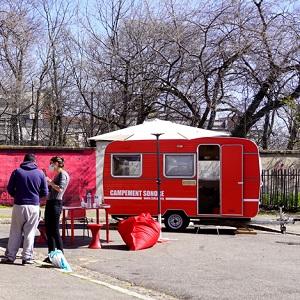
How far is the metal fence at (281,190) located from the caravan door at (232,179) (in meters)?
6.42

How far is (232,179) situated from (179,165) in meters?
1.52

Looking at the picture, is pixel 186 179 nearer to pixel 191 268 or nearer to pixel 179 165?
pixel 179 165

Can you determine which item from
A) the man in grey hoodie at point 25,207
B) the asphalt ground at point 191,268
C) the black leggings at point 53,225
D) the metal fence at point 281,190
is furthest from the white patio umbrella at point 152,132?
the metal fence at point 281,190

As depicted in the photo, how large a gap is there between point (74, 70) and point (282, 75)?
32.2ft

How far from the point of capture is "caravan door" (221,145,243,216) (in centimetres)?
1597

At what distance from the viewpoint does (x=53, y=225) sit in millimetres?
10156

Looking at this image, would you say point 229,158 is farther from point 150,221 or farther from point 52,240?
point 52,240

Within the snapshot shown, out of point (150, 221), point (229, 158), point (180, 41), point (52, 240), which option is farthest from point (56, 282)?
point (180, 41)

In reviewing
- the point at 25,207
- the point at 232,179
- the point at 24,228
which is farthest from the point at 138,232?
the point at 232,179

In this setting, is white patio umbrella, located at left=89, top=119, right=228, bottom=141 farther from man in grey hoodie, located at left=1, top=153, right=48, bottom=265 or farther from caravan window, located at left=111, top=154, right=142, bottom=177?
man in grey hoodie, located at left=1, top=153, right=48, bottom=265

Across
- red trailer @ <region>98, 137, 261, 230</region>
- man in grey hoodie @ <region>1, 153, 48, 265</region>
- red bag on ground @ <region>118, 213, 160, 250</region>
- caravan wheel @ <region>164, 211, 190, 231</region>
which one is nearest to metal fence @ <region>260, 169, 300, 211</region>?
red trailer @ <region>98, 137, 261, 230</region>

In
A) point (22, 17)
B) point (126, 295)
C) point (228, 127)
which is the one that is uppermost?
point (22, 17)

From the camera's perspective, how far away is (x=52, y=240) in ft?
33.1

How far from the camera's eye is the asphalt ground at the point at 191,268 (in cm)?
809
